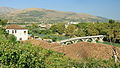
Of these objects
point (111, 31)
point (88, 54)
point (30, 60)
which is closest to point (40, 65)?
point (30, 60)

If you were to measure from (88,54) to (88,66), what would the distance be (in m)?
Answer: 7.77

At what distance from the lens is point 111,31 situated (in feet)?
180

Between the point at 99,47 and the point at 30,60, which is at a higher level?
the point at 30,60

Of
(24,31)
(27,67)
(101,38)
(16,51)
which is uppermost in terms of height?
(16,51)

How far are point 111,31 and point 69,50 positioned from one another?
33.5 metres

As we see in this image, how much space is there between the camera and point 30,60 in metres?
12.0

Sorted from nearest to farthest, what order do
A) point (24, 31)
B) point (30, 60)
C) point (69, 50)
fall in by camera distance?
1. point (30, 60)
2. point (69, 50)
3. point (24, 31)

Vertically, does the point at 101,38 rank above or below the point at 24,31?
below

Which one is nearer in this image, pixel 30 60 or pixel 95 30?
pixel 30 60

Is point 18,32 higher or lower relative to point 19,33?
higher

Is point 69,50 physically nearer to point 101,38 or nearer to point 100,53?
point 100,53

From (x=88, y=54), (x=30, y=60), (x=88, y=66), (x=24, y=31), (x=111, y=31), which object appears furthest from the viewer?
(x=111, y=31)

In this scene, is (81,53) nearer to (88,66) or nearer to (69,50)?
(69,50)

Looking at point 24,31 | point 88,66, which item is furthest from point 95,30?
point 88,66
